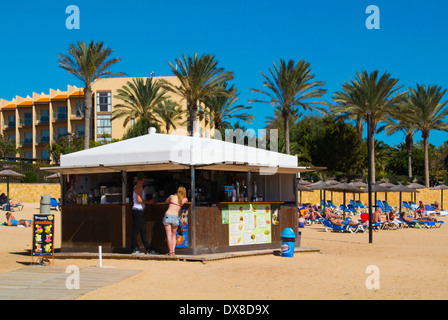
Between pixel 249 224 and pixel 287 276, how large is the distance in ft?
11.8

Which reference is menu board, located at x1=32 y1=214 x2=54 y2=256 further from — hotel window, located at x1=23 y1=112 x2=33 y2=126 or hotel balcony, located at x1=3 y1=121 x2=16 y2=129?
hotel balcony, located at x1=3 y1=121 x2=16 y2=129

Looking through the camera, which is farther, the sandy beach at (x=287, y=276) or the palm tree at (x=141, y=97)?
the palm tree at (x=141, y=97)

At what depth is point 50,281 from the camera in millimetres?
9172

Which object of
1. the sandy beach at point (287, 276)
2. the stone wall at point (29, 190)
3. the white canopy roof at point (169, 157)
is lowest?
the sandy beach at point (287, 276)

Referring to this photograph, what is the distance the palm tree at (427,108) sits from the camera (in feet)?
155

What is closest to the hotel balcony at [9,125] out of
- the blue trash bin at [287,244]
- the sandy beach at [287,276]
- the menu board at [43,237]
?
the sandy beach at [287,276]

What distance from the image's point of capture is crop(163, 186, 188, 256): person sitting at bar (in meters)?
12.2

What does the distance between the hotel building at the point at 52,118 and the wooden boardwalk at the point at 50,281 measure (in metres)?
52.3

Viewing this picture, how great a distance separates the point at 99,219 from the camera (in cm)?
1348

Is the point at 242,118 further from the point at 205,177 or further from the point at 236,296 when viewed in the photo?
the point at 236,296

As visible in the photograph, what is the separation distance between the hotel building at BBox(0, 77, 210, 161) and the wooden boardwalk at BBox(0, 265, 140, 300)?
5225 centimetres

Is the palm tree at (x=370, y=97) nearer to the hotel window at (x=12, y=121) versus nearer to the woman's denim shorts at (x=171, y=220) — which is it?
the woman's denim shorts at (x=171, y=220)

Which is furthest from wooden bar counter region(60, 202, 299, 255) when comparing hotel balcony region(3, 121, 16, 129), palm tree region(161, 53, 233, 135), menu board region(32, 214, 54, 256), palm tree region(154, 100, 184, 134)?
hotel balcony region(3, 121, 16, 129)

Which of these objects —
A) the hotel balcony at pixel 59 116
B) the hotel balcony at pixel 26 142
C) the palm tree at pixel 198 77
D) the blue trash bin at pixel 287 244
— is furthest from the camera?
the hotel balcony at pixel 26 142
